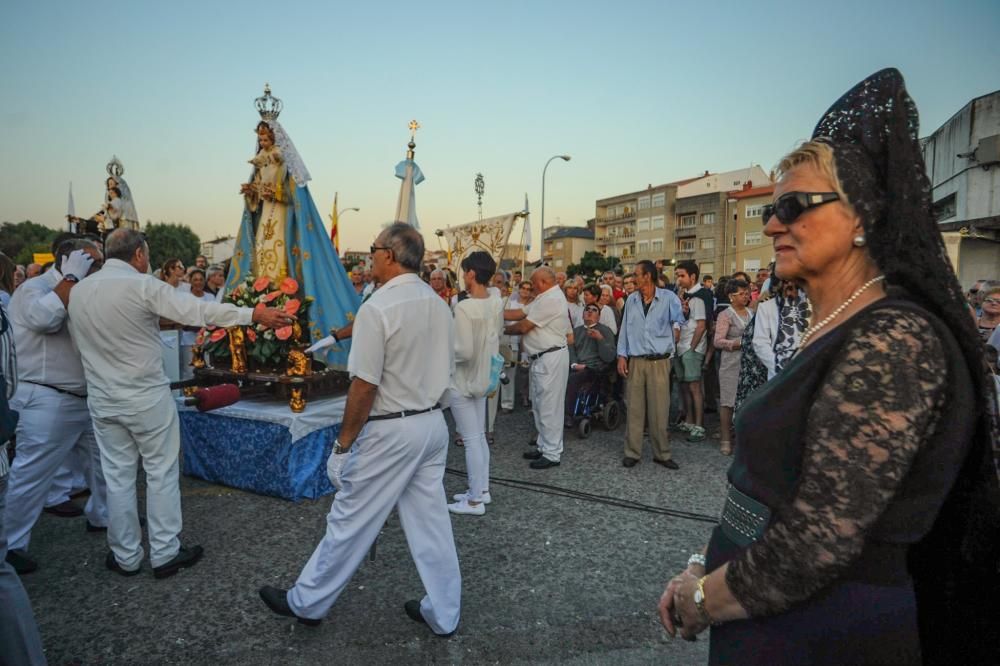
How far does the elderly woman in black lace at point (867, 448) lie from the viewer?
1.09 meters

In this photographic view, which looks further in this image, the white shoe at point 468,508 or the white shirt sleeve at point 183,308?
the white shoe at point 468,508

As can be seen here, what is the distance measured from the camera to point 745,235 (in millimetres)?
51500

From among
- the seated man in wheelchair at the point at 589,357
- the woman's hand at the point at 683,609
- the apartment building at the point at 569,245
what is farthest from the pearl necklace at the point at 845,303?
the apartment building at the point at 569,245

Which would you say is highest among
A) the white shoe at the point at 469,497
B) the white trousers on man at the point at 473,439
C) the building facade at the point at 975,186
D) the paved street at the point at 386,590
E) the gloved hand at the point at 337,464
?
the building facade at the point at 975,186

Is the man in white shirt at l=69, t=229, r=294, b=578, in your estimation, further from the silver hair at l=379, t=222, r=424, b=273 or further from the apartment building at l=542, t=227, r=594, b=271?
the apartment building at l=542, t=227, r=594, b=271

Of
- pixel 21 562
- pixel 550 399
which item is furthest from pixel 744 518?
pixel 550 399

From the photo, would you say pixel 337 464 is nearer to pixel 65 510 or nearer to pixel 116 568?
pixel 116 568

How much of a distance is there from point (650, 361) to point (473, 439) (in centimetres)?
235

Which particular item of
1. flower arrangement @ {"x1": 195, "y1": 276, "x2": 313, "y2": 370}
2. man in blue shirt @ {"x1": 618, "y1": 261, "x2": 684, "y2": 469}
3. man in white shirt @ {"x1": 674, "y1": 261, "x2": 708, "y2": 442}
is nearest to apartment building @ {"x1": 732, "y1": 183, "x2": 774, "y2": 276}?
man in white shirt @ {"x1": 674, "y1": 261, "x2": 708, "y2": 442}

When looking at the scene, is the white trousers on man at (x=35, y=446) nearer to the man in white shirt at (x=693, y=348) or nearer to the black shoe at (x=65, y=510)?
the black shoe at (x=65, y=510)

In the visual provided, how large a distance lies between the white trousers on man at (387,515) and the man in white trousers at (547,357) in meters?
3.05

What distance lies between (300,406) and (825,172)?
445 cm

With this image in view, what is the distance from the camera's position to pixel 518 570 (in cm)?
380

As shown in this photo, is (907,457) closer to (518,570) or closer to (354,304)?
(518,570)
